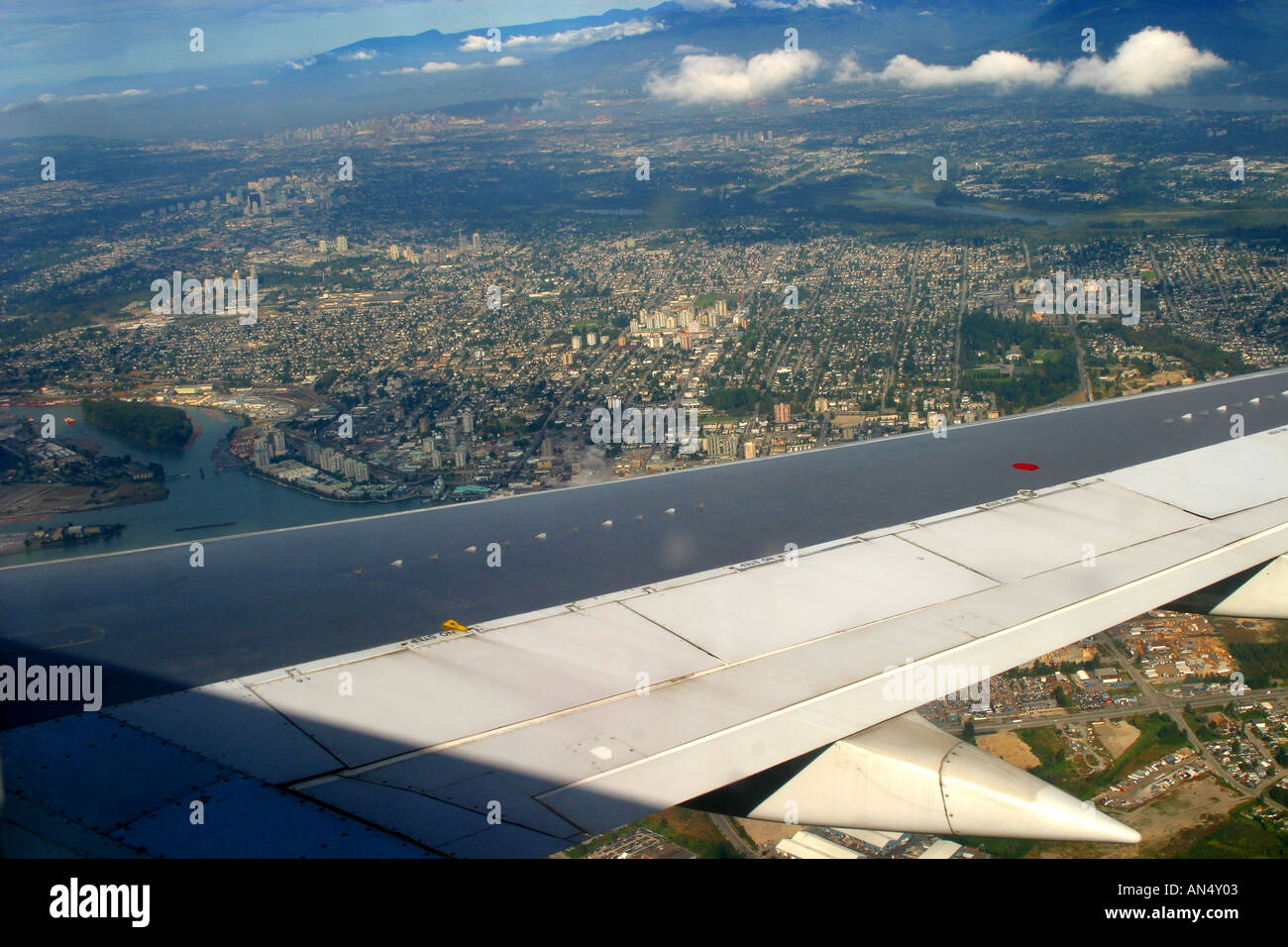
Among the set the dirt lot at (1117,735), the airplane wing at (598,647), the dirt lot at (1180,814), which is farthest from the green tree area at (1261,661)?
the airplane wing at (598,647)

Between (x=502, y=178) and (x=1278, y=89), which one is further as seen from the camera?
(x=1278, y=89)

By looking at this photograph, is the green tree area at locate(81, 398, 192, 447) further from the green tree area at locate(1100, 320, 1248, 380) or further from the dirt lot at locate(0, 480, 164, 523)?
the green tree area at locate(1100, 320, 1248, 380)

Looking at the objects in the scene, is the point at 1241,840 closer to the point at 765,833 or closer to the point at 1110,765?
the point at 1110,765

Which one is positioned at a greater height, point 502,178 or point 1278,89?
point 1278,89

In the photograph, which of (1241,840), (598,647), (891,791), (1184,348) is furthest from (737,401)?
(891,791)
